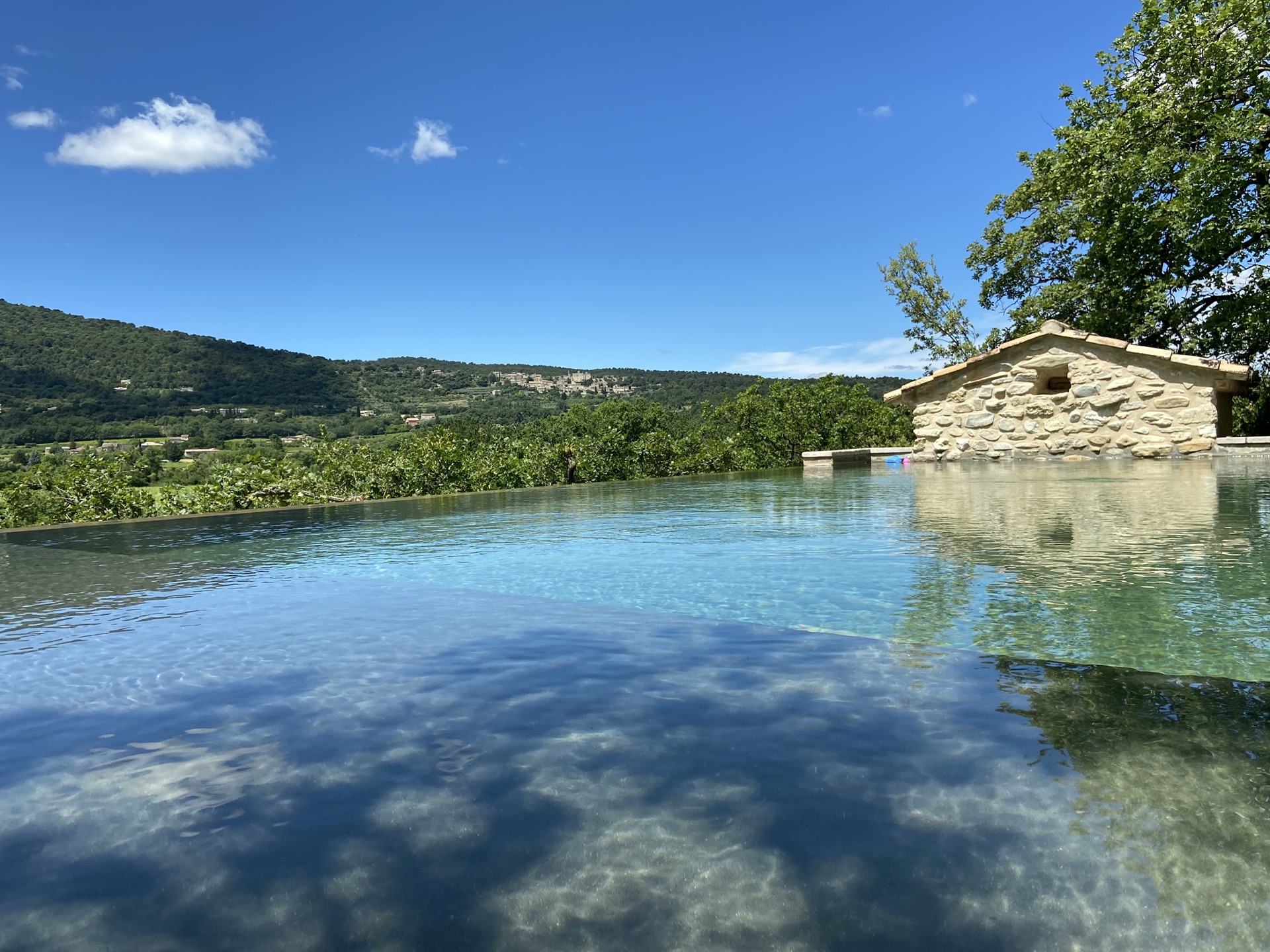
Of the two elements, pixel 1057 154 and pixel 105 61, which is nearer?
pixel 1057 154

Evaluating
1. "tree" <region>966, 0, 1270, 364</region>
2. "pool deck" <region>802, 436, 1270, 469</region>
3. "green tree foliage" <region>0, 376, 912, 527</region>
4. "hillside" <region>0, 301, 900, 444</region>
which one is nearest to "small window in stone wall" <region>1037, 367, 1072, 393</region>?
"pool deck" <region>802, 436, 1270, 469</region>

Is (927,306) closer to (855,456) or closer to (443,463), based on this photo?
(855,456)

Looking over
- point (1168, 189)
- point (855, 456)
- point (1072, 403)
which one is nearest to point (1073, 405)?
point (1072, 403)

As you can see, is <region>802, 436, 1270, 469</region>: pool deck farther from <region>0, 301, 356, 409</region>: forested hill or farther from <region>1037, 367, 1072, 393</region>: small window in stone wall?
<region>0, 301, 356, 409</region>: forested hill

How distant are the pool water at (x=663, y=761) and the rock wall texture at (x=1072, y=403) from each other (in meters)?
10.5

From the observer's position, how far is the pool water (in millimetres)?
1235

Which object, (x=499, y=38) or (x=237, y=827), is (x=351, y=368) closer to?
(x=499, y=38)

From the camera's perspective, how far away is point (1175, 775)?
162cm

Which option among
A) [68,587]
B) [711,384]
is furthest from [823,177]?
[711,384]

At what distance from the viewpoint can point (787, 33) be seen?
19562 millimetres

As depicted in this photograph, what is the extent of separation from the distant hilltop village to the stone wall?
75558 mm

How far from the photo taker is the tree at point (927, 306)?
2778 cm

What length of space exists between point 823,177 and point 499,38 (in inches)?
592

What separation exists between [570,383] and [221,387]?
4409 centimetres
